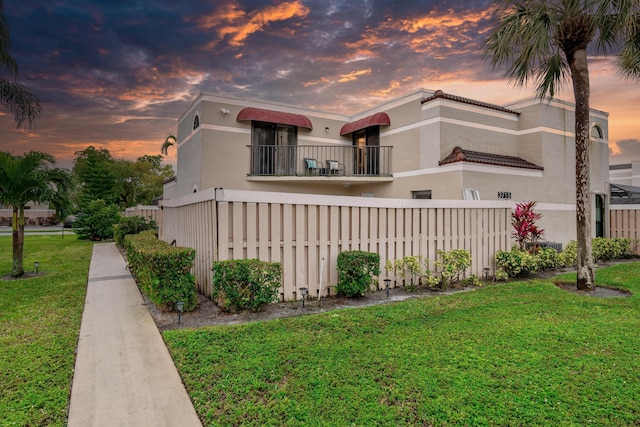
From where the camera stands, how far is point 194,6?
10.5m

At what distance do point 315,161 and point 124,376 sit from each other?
13.0m

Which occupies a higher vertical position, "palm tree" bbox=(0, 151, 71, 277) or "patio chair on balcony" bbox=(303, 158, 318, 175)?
"patio chair on balcony" bbox=(303, 158, 318, 175)

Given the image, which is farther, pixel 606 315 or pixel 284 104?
pixel 284 104

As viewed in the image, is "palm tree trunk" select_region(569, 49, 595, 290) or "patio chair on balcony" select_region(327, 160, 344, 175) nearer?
"palm tree trunk" select_region(569, 49, 595, 290)

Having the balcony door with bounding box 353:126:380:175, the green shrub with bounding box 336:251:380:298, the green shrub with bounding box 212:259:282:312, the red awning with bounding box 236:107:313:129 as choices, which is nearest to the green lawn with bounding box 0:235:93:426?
the green shrub with bounding box 212:259:282:312

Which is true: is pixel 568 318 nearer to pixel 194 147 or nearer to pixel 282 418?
pixel 282 418

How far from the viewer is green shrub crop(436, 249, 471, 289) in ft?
26.1

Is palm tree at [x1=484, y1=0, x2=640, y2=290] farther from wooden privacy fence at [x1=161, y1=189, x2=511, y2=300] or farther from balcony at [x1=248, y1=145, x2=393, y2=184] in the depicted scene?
balcony at [x1=248, y1=145, x2=393, y2=184]

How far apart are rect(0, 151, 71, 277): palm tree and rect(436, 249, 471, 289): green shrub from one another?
10.2m

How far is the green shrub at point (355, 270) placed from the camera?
6.67 meters

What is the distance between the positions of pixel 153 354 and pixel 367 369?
2.61 metres

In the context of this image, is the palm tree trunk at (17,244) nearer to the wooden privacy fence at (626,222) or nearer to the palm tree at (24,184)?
the palm tree at (24,184)

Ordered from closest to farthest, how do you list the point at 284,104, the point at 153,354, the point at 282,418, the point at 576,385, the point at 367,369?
1. the point at 282,418
2. the point at 576,385
3. the point at 367,369
4. the point at 153,354
5. the point at 284,104

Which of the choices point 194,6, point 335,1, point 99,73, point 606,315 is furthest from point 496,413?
point 99,73
